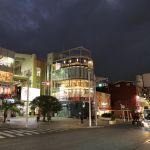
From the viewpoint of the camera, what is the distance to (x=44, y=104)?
37.8 m

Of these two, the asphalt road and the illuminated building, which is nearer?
the asphalt road

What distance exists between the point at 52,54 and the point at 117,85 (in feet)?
94.4

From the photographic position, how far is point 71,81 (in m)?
60.5

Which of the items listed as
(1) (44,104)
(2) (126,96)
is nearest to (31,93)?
(1) (44,104)

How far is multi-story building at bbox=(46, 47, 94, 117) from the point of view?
57.2m

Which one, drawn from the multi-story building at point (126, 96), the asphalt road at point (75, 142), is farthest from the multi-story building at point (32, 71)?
the asphalt road at point (75, 142)

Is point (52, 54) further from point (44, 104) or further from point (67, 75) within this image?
point (44, 104)

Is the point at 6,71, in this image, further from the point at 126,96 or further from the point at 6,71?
the point at 126,96

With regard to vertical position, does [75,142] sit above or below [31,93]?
below

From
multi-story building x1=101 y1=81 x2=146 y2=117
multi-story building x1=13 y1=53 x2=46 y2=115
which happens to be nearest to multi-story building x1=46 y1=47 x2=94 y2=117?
multi-story building x1=13 y1=53 x2=46 y2=115

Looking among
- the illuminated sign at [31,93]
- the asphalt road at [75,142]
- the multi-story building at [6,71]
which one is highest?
the multi-story building at [6,71]

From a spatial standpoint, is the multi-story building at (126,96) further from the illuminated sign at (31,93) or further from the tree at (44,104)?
the tree at (44,104)

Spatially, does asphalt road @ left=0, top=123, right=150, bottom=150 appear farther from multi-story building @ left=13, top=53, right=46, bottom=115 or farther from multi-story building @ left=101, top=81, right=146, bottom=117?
multi-story building @ left=101, top=81, right=146, bottom=117

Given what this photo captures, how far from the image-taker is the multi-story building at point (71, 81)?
57250mm
